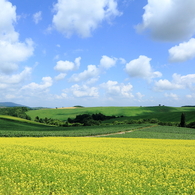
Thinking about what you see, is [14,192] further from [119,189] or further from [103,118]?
[103,118]

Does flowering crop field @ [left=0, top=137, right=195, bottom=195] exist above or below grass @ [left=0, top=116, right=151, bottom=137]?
above

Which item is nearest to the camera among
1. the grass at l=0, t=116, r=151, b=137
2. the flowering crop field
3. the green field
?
the flowering crop field

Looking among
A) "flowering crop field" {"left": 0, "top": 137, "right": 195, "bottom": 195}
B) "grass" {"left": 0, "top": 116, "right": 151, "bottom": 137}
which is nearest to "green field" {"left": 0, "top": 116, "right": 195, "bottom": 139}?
"grass" {"left": 0, "top": 116, "right": 151, "bottom": 137}

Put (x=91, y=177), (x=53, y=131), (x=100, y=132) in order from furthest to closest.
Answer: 1. (x=53, y=131)
2. (x=100, y=132)
3. (x=91, y=177)

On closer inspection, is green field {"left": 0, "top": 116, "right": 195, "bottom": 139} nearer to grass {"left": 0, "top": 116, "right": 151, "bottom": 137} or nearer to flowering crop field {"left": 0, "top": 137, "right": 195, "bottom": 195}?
grass {"left": 0, "top": 116, "right": 151, "bottom": 137}

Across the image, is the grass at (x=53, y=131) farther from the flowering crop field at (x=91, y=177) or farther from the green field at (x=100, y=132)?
the flowering crop field at (x=91, y=177)

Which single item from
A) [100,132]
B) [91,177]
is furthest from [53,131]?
[91,177]

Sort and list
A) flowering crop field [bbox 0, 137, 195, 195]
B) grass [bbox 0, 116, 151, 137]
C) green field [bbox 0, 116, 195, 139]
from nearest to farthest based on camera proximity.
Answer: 1. flowering crop field [bbox 0, 137, 195, 195]
2. grass [bbox 0, 116, 151, 137]
3. green field [bbox 0, 116, 195, 139]

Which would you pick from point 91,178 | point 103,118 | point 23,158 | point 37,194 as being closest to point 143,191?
point 91,178

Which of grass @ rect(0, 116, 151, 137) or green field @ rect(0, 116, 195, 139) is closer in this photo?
grass @ rect(0, 116, 151, 137)

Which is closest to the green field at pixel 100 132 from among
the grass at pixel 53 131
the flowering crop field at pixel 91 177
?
the grass at pixel 53 131

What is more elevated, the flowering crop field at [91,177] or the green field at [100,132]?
the flowering crop field at [91,177]

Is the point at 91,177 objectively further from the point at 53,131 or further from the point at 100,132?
the point at 53,131

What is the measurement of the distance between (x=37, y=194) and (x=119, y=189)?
382 centimetres
